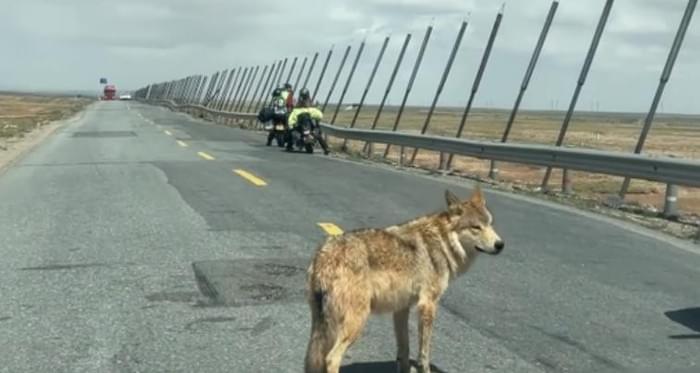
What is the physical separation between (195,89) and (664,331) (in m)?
105

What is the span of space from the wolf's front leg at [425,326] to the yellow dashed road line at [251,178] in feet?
35.5

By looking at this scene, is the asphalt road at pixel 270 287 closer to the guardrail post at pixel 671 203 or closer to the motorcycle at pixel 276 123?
the guardrail post at pixel 671 203

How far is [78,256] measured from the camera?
28.7 feet

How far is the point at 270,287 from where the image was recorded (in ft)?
24.3

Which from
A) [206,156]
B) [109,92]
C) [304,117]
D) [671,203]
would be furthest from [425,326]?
[109,92]

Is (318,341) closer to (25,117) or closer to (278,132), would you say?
(278,132)

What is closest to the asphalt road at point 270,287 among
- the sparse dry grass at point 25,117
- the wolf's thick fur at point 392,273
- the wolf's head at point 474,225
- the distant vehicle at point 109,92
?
the wolf's thick fur at point 392,273

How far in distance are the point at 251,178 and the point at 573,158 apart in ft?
19.4

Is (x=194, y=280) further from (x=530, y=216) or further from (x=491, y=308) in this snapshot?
(x=530, y=216)

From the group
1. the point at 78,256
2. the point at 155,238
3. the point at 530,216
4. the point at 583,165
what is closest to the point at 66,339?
the point at 78,256

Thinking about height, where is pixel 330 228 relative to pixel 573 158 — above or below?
below

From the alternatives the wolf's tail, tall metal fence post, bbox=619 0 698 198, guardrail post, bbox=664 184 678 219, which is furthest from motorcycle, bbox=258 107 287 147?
the wolf's tail

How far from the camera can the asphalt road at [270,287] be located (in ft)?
18.3

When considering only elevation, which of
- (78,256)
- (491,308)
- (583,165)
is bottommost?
(78,256)
